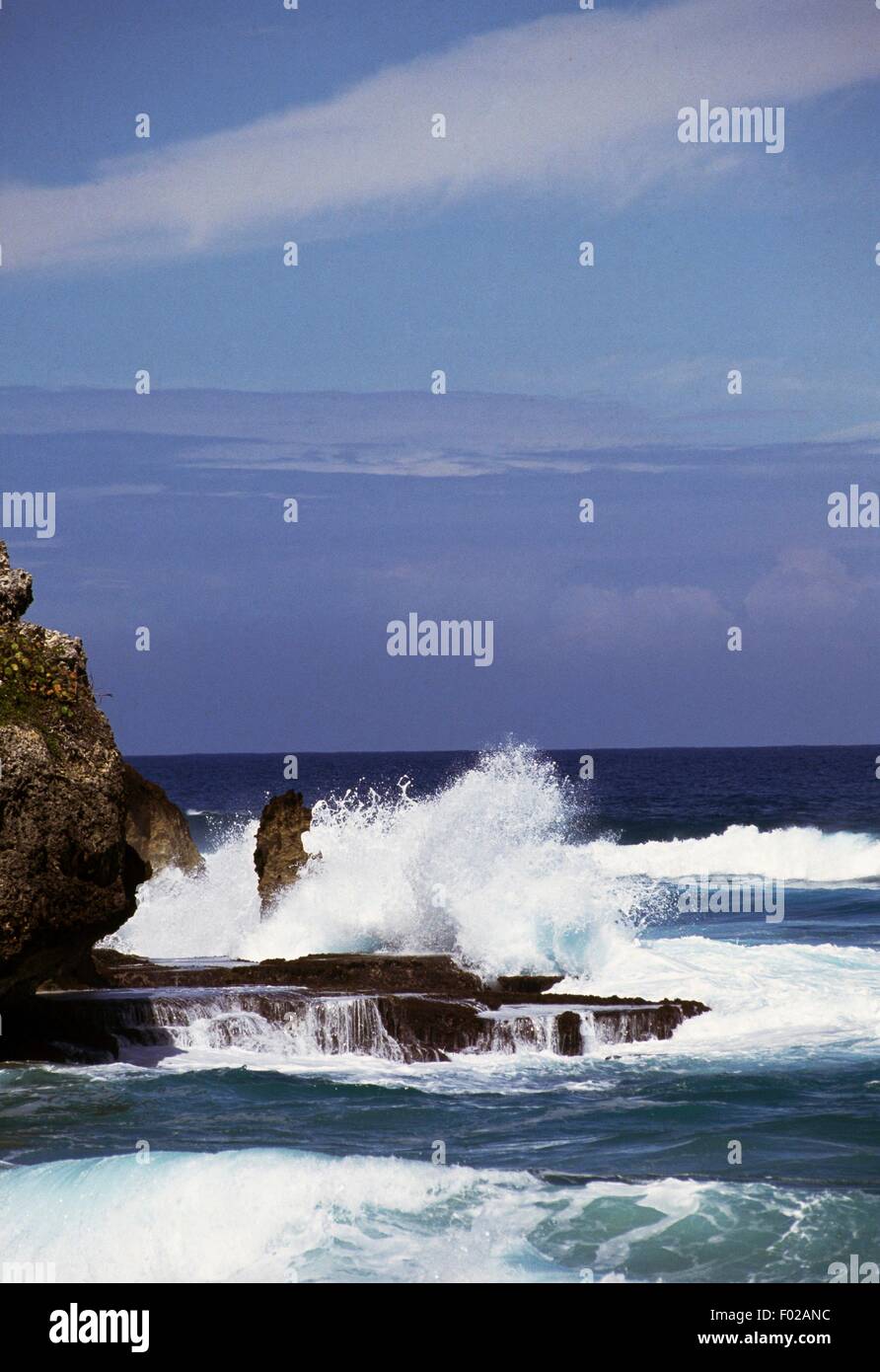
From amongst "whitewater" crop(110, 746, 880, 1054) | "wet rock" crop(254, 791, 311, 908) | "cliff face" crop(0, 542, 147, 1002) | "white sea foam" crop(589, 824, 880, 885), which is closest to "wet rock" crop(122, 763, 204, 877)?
"whitewater" crop(110, 746, 880, 1054)

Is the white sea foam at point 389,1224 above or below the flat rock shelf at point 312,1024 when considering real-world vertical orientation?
below

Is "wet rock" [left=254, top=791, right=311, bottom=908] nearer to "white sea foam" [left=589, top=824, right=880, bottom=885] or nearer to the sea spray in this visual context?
the sea spray

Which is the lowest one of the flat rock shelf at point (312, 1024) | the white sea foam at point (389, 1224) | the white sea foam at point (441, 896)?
the white sea foam at point (389, 1224)

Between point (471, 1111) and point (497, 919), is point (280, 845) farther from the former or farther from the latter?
point (471, 1111)

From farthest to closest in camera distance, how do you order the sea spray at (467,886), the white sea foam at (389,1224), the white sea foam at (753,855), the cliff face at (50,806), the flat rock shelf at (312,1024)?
1. the white sea foam at (753,855)
2. the sea spray at (467,886)
3. the flat rock shelf at (312,1024)
4. the cliff face at (50,806)
5. the white sea foam at (389,1224)

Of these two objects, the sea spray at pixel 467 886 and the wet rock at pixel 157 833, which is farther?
the wet rock at pixel 157 833

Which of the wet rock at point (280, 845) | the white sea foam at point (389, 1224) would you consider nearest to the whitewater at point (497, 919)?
the wet rock at point (280, 845)

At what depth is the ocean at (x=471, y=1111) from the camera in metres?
10.6

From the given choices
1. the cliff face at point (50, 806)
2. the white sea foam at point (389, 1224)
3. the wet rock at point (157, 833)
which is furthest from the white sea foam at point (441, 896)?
the white sea foam at point (389, 1224)

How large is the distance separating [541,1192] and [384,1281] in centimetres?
199

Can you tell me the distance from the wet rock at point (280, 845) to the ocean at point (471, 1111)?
260 millimetres

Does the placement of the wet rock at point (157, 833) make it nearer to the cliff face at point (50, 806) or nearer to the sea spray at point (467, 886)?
the sea spray at point (467, 886)

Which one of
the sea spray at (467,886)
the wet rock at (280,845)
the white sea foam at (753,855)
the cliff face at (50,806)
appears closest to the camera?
the cliff face at (50,806)

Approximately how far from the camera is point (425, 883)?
903 inches
